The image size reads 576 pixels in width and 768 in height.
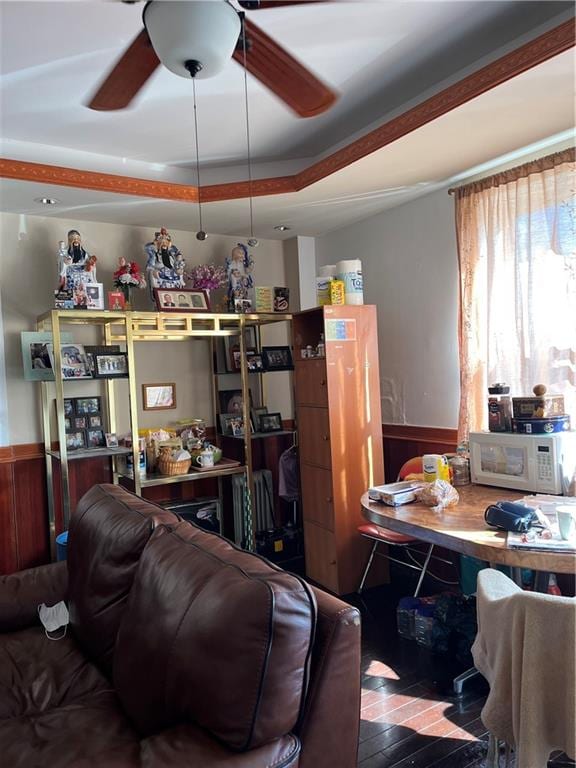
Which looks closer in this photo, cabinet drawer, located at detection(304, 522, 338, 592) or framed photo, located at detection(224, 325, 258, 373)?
cabinet drawer, located at detection(304, 522, 338, 592)

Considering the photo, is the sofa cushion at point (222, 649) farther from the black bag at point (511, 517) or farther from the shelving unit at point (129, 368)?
the shelving unit at point (129, 368)

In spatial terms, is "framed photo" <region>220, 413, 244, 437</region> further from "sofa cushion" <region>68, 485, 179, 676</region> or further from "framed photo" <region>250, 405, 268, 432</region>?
"sofa cushion" <region>68, 485, 179, 676</region>

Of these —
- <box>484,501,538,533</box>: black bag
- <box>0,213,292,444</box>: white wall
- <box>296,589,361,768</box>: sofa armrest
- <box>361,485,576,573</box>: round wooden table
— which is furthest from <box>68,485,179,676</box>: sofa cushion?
<box>0,213,292,444</box>: white wall

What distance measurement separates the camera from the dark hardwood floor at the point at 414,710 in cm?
201

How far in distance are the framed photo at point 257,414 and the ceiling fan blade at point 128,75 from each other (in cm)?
248

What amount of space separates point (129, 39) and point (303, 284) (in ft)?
8.31

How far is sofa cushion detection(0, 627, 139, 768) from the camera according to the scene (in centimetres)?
134

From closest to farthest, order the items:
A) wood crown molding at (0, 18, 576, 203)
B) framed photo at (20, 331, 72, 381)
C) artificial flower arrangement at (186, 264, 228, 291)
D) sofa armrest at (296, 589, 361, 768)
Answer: sofa armrest at (296, 589, 361, 768) → wood crown molding at (0, 18, 576, 203) → framed photo at (20, 331, 72, 381) → artificial flower arrangement at (186, 264, 228, 291)

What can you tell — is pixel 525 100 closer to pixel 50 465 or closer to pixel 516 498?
pixel 516 498

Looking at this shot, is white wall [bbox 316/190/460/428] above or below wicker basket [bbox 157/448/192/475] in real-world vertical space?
above

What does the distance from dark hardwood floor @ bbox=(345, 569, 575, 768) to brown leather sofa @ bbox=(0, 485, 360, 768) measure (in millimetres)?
826

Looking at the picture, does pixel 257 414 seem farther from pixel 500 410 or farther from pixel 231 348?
pixel 500 410

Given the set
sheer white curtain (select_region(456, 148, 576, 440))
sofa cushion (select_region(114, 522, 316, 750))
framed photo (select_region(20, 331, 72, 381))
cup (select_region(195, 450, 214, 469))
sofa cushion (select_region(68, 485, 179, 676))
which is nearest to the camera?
sofa cushion (select_region(114, 522, 316, 750))

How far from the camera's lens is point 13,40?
2102mm
